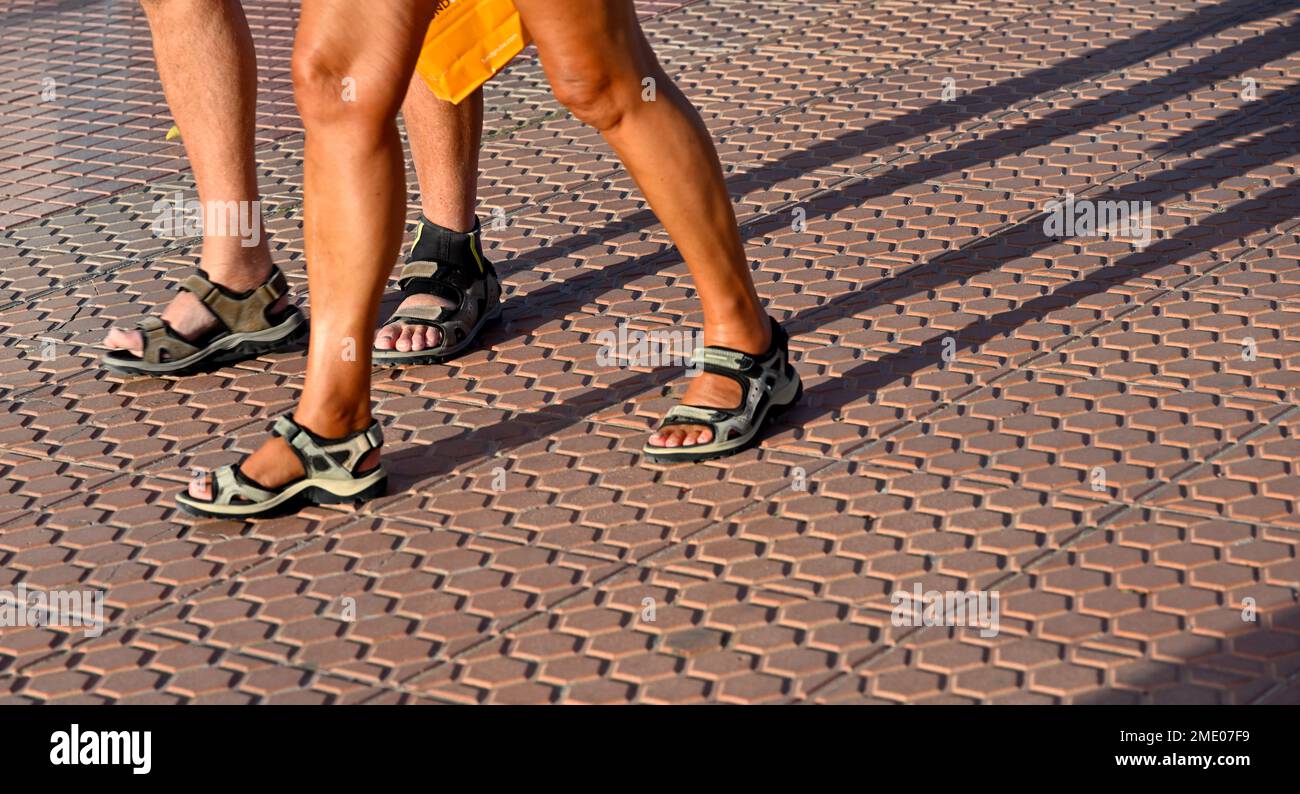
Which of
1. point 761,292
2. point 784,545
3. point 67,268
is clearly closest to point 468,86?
point 761,292

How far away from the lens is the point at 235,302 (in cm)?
407

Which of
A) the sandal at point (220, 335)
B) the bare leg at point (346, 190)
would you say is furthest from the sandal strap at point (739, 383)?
the sandal at point (220, 335)

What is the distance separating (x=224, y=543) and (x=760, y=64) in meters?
3.27

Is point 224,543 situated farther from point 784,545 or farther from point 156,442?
point 784,545

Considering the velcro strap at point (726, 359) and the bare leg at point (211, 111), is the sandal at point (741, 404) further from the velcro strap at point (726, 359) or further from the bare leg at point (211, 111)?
the bare leg at point (211, 111)

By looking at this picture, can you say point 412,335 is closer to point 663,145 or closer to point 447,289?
point 447,289

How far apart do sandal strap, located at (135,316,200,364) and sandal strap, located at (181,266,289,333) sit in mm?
99

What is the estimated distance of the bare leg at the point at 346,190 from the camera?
3.17 meters

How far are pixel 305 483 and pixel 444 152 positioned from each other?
3.52 ft

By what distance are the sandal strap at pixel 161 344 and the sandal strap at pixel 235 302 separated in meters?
0.10

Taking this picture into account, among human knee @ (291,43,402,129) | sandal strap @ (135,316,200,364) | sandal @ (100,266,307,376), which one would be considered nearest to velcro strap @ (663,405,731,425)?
human knee @ (291,43,402,129)

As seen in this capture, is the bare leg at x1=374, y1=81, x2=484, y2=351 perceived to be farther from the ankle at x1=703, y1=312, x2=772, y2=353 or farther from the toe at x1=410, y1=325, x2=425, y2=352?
the ankle at x1=703, y1=312, x2=772, y2=353

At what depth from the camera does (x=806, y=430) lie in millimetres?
3588

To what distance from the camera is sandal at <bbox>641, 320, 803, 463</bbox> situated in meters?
3.48
